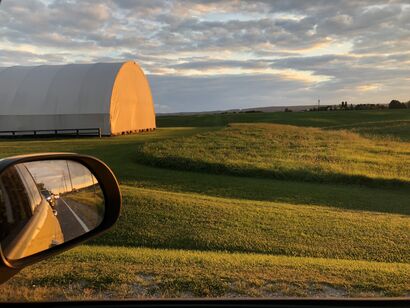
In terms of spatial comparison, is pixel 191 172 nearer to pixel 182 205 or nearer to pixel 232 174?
pixel 232 174

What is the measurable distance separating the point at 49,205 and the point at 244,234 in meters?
5.42

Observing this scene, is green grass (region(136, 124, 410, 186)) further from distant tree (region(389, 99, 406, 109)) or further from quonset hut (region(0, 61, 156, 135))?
distant tree (region(389, 99, 406, 109))

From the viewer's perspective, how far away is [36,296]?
14.4ft

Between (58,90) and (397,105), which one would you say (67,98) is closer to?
(58,90)

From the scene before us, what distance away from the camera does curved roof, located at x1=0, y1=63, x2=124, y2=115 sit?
32.9m

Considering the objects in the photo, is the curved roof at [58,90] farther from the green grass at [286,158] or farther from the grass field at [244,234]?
the grass field at [244,234]

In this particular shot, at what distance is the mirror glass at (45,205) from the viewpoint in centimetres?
250

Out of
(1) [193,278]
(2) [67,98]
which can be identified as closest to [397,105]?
(2) [67,98]

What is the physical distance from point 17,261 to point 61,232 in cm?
49

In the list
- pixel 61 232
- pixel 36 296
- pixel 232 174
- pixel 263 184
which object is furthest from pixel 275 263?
pixel 232 174

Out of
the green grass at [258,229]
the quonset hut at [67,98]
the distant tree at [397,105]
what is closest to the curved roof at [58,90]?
the quonset hut at [67,98]

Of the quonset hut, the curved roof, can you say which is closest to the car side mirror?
the quonset hut

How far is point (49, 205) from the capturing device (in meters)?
2.97

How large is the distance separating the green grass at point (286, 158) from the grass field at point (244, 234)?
7cm
